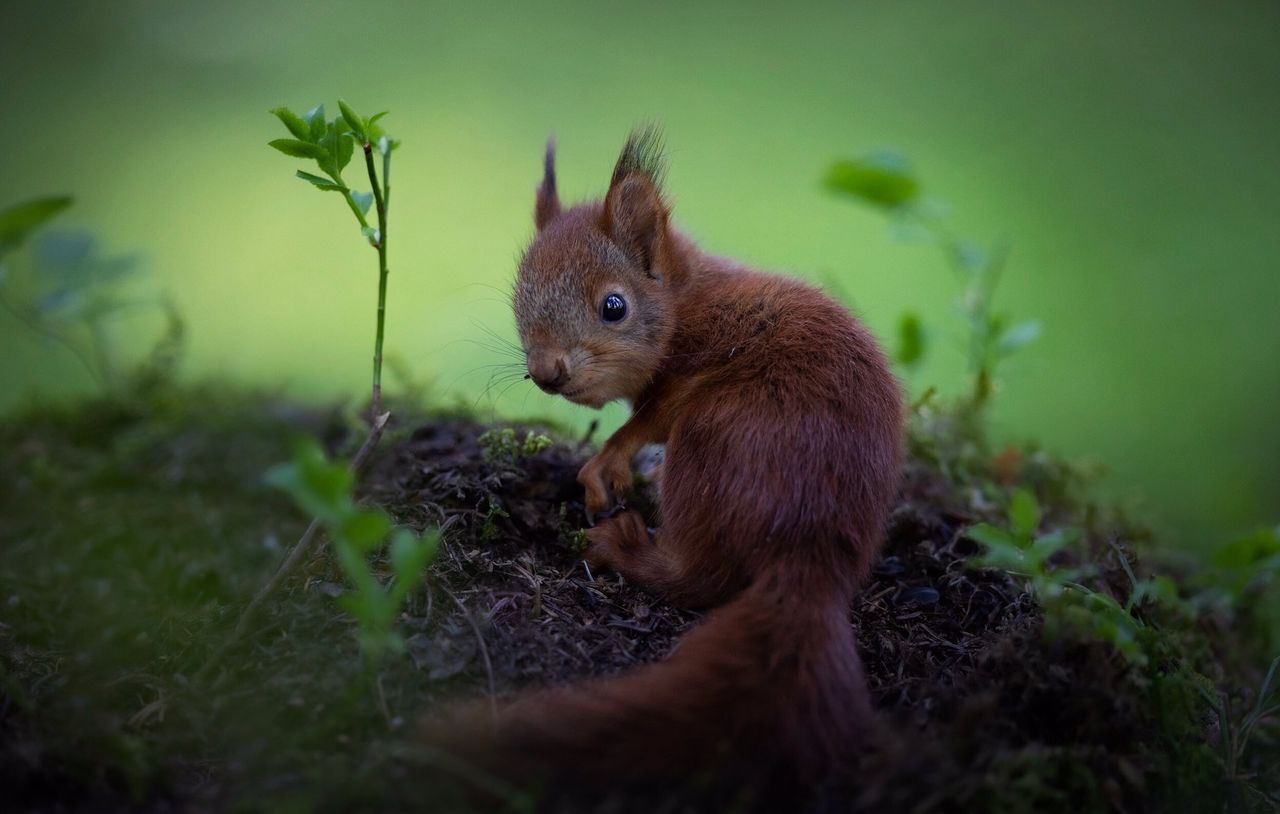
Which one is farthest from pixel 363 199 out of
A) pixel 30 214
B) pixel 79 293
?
pixel 79 293

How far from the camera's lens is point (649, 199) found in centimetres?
323

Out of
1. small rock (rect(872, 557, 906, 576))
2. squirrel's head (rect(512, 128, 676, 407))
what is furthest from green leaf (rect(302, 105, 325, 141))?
small rock (rect(872, 557, 906, 576))

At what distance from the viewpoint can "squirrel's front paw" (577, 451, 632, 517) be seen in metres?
2.94

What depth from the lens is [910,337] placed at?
13.1 feet

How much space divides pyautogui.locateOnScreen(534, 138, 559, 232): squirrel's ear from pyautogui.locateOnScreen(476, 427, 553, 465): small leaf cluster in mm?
889

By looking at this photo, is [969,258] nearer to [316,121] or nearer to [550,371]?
[550,371]

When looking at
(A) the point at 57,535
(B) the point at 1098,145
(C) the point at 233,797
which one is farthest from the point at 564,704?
(B) the point at 1098,145

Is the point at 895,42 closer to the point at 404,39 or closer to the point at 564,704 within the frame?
the point at 404,39

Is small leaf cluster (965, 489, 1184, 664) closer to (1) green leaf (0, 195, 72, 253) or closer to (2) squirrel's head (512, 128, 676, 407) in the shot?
(2) squirrel's head (512, 128, 676, 407)

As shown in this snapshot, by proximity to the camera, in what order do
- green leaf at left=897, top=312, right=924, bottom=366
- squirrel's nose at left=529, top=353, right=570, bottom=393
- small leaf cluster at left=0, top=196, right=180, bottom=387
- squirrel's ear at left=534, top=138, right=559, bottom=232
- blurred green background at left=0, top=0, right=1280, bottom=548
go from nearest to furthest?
squirrel's nose at left=529, top=353, right=570, bottom=393
squirrel's ear at left=534, top=138, right=559, bottom=232
green leaf at left=897, top=312, right=924, bottom=366
small leaf cluster at left=0, top=196, right=180, bottom=387
blurred green background at left=0, top=0, right=1280, bottom=548

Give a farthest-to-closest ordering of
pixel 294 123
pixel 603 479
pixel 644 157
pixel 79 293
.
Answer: pixel 79 293
pixel 644 157
pixel 603 479
pixel 294 123

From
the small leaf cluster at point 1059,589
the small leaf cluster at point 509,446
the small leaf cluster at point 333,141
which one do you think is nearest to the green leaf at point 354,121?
the small leaf cluster at point 333,141

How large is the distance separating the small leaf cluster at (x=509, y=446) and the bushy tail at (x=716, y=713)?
979 millimetres

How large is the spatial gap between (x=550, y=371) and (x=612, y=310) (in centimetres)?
29
